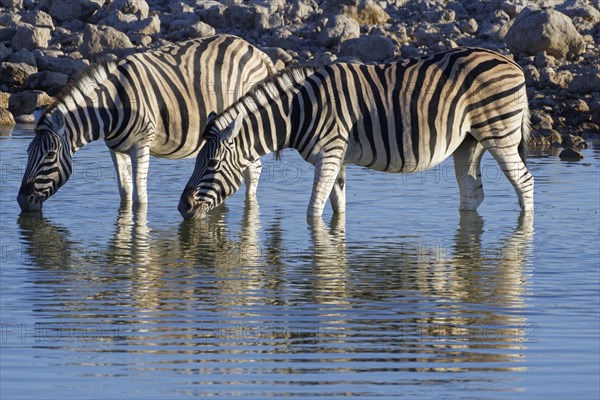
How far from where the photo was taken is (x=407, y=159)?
14.4 m

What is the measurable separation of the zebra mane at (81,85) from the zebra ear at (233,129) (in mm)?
1913

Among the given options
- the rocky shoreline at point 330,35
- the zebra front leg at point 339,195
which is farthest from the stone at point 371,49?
the zebra front leg at point 339,195

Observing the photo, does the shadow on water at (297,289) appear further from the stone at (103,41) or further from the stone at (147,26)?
the stone at (147,26)

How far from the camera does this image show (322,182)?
13.9 metres

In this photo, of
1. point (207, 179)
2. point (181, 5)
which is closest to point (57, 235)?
point (207, 179)

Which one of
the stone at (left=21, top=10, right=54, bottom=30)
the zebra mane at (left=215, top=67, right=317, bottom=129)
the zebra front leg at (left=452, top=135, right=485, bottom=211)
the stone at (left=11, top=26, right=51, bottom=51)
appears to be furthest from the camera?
the stone at (left=21, top=10, right=54, bottom=30)

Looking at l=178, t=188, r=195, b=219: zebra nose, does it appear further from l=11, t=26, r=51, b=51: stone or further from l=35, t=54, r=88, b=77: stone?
l=11, t=26, r=51, b=51: stone

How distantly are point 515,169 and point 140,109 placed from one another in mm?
4112

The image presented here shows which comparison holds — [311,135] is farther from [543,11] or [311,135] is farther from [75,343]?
[543,11]

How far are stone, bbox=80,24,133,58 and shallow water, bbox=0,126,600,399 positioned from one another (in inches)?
484

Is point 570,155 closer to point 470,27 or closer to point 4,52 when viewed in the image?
point 470,27

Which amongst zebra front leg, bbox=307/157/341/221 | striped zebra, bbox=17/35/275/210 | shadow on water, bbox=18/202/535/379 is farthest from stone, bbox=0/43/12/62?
zebra front leg, bbox=307/157/341/221

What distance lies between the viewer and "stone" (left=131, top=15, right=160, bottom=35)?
3033cm

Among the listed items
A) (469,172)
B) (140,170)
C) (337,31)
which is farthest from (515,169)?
(337,31)
